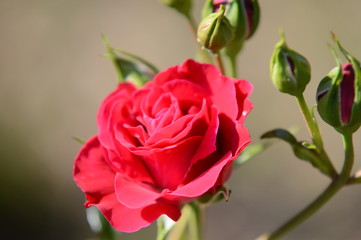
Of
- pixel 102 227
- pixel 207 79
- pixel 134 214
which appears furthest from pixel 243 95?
pixel 102 227

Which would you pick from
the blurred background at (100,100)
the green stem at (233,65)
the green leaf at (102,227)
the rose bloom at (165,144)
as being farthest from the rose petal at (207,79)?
the blurred background at (100,100)

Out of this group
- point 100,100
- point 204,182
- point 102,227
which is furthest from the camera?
point 100,100

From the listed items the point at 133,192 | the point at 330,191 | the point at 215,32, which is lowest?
the point at 330,191

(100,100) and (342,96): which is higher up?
(100,100)

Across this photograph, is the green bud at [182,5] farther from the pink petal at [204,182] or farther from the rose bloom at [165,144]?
the pink petal at [204,182]

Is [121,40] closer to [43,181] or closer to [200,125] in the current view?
[43,181]

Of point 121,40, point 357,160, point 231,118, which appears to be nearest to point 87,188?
point 231,118

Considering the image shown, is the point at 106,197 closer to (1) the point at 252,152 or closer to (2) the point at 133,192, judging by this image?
(2) the point at 133,192
